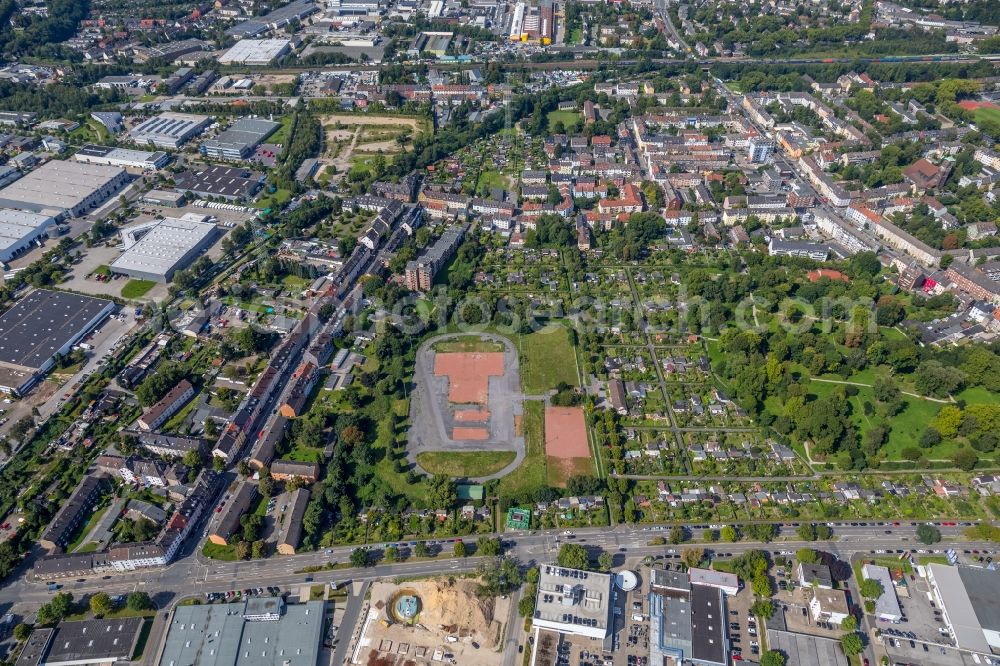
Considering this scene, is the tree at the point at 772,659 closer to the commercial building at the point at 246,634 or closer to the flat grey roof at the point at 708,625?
the flat grey roof at the point at 708,625

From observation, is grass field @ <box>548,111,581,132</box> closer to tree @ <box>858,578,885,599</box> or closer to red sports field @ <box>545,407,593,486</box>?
red sports field @ <box>545,407,593,486</box>

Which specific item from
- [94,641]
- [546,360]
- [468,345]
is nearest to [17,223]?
[468,345]

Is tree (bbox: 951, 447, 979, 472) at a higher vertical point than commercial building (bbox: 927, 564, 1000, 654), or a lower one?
higher

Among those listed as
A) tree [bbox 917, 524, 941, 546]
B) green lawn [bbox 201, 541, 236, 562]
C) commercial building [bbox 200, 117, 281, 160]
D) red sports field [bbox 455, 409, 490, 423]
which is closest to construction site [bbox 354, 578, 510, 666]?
green lawn [bbox 201, 541, 236, 562]

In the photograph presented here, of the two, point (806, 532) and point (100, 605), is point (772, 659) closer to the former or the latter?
point (806, 532)

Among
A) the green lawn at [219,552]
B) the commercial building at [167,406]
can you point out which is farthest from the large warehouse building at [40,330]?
the green lawn at [219,552]

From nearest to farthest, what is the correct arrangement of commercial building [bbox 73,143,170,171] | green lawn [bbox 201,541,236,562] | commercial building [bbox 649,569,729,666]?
commercial building [bbox 649,569,729,666], green lawn [bbox 201,541,236,562], commercial building [bbox 73,143,170,171]
